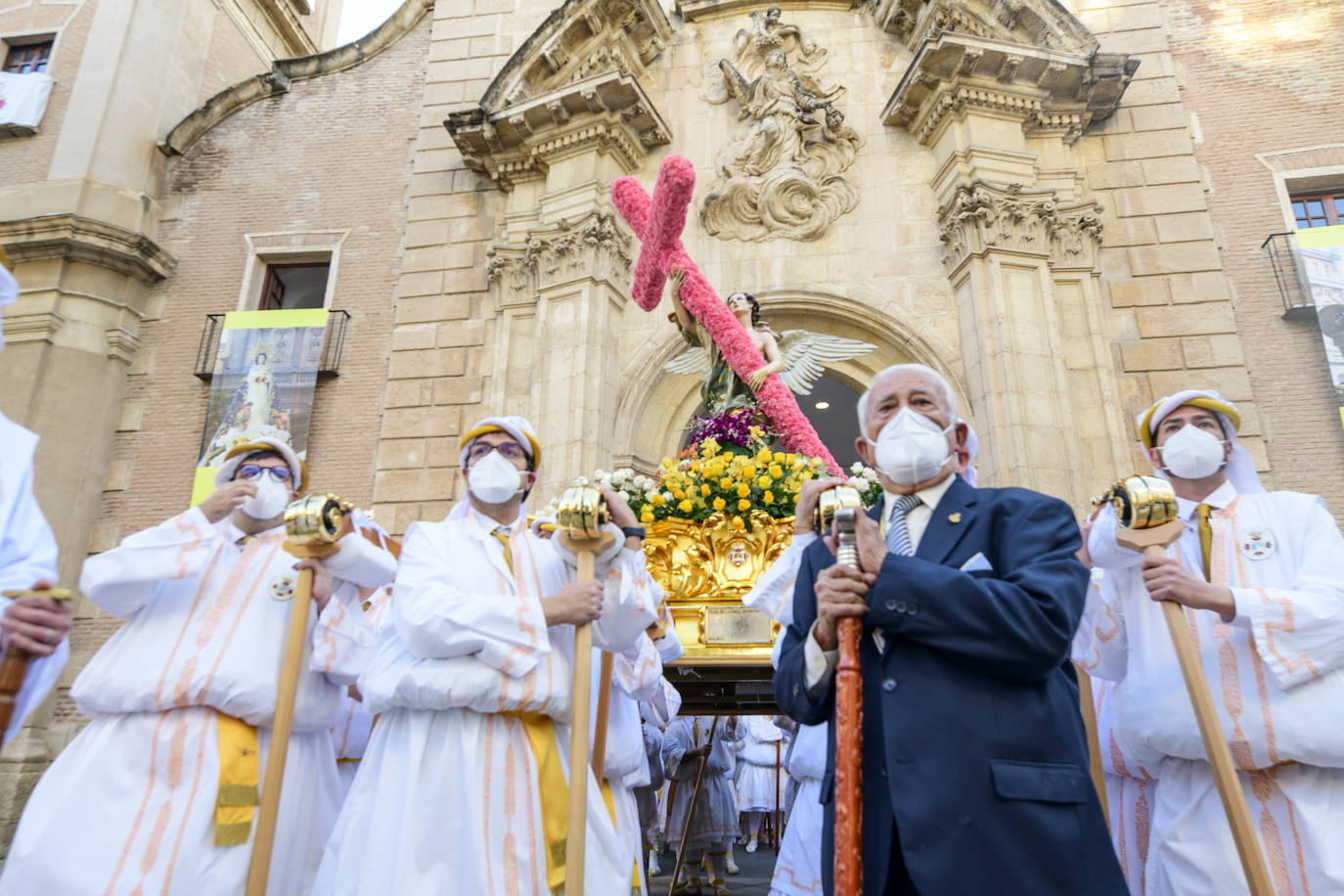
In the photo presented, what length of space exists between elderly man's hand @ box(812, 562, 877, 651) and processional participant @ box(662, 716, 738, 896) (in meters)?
5.70

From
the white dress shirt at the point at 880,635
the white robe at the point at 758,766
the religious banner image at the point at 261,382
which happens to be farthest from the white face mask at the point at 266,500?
the white robe at the point at 758,766

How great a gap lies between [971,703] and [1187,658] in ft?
3.36

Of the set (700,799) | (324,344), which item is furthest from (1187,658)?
(324,344)

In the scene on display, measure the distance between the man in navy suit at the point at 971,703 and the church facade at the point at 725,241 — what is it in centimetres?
650

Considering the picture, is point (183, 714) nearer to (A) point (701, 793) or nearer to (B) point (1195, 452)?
(B) point (1195, 452)

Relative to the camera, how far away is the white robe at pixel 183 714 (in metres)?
2.99

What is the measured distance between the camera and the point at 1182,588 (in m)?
2.70

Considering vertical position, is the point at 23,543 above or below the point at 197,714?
above

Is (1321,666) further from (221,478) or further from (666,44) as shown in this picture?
(666,44)

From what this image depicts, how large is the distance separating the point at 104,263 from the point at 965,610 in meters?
12.8

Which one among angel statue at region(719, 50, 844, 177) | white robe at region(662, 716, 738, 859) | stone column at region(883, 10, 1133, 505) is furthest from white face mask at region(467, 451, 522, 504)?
angel statue at region(719, 50, 844, 177)

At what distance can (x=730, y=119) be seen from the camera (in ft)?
36.3

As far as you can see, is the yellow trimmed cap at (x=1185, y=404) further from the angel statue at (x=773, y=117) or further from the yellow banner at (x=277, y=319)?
the yellow banner at (x=277, y=319)

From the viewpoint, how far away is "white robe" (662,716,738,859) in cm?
814
